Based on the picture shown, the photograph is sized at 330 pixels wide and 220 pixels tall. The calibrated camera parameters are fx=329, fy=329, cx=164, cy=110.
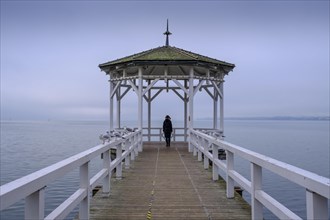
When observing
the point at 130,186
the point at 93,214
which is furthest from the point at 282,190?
the point at 93,214

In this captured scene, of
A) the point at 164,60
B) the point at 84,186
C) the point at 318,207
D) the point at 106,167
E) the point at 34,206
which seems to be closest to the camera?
the point at 318,207

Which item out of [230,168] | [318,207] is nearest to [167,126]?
[230,168]

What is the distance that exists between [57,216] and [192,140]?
11050 mm

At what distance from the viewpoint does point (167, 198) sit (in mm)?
6582

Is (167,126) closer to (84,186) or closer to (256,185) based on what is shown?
(84,186)

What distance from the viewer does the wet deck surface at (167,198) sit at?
218 inches

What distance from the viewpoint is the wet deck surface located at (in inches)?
218

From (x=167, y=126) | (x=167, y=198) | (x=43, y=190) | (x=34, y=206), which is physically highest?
(x=167, y=126)

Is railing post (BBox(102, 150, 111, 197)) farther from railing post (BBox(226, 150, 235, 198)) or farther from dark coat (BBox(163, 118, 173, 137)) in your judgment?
dark coat (BBox(163, 118, 173, 137))

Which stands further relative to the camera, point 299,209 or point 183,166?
point 299,209

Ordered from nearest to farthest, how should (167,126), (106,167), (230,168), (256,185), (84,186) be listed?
(256,185) → (84,186) → (230,168) → (106,167) → (167,126)

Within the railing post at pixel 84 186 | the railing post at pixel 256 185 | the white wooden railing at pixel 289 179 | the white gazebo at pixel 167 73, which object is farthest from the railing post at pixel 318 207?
the white gazebo at pixel 167 73

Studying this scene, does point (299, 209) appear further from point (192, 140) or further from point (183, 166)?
point (183, 166)

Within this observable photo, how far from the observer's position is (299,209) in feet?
49.6
